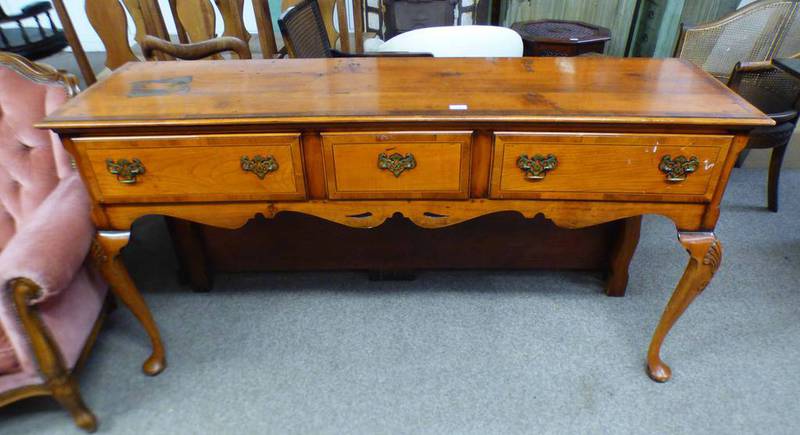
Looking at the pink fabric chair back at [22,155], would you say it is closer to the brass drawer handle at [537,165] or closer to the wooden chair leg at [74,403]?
the wooden chair leg at [74,403]

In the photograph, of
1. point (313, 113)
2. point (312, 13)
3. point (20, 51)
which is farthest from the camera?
point (20, 51)

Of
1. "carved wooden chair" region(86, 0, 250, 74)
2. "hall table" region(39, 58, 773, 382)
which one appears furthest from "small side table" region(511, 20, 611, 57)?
"carved wooden chair" region(86, 0, 250, 74)

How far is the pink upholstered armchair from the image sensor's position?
3.61ft

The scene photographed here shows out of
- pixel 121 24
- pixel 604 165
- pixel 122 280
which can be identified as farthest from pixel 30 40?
pixel 604 165

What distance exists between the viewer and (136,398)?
4.60 feet

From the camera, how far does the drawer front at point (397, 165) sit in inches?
→ 42.3

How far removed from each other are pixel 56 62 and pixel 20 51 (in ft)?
5.83

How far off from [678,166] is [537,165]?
31 cm

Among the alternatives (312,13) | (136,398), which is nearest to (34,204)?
(136,398)

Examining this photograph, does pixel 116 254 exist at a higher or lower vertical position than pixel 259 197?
lower

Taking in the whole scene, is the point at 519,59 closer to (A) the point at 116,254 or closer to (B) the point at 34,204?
(A) the point at 116,254

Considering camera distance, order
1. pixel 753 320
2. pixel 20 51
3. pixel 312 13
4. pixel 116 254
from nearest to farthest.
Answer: pixel 116 254, pixel 753 320, pixel 312 13, pixel 20 51

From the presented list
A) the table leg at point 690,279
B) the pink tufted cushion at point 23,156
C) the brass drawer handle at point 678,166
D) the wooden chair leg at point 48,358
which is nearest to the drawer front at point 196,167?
the wooden chair leg at point 48,358

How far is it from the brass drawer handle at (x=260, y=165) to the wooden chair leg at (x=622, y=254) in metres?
1.15
